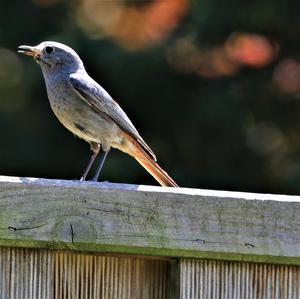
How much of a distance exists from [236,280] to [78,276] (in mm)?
326

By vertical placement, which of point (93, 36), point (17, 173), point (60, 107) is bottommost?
point (60, 107)

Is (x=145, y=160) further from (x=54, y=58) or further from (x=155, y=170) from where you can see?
(x=54, y=58)

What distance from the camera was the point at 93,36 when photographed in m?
9.01

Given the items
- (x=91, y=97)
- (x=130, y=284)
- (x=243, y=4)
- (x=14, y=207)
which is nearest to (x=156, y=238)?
(x=130, y=284)

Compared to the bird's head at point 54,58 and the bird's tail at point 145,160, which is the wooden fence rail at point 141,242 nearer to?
the bird's tail at point 145,160

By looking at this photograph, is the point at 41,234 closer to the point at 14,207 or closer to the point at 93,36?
the point at 14,207

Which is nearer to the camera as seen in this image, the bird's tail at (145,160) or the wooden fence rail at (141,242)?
the wooden fence rail at (141,242)

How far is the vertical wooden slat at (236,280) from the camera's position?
6.95ft

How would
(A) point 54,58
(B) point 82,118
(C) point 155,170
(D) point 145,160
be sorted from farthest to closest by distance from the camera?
(A) point 54,58 < (B) point 82,118 < (D) point 145,160 < (C) point 155,170

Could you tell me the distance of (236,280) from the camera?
2131mm

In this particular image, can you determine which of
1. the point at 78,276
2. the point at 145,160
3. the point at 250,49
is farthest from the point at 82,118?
the point at 250,49

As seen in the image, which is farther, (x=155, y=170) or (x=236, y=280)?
(x=155, y=170)

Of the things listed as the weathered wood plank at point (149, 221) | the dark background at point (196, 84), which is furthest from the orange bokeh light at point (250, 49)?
the weathered wood plank at point (149, 221)

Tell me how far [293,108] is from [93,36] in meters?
1.84
